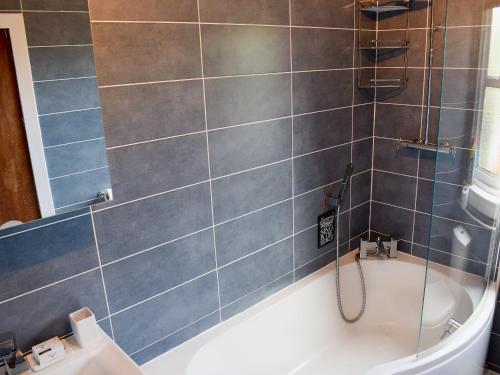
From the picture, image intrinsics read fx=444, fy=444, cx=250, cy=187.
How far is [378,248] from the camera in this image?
9.08ft

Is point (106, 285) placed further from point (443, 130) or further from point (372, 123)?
point (372, 123)

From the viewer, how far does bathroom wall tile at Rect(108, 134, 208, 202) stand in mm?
1591

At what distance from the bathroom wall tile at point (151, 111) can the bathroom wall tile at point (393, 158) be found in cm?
135

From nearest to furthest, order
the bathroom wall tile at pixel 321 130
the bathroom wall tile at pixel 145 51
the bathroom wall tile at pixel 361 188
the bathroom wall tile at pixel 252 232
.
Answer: the bathroom wall tile at pixel 145 51
the bathroom wall tile at pixel 252 232
the bathroom wall tile at pixel 321 130
the bathroom wall tile at pixel 361 188

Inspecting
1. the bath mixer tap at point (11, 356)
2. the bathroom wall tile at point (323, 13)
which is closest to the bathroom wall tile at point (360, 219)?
the bathroom wall tile at point (323, 13)

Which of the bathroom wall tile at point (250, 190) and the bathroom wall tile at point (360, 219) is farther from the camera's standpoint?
the bathroom wall tile at point (360, 219)

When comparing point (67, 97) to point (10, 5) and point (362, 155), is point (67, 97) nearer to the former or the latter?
point (10, 5)

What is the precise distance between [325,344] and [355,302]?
13.4 inches

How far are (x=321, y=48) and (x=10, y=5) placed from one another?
4.71ft

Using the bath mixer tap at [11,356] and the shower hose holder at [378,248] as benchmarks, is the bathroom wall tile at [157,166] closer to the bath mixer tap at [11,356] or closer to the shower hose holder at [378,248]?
the bath mixer tap at [11,356]

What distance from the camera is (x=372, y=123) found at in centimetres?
271

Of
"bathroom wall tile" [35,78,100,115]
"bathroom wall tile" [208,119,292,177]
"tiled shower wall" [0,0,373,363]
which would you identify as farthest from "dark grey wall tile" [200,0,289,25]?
"bathroom wall tile" [35,78,100,115]

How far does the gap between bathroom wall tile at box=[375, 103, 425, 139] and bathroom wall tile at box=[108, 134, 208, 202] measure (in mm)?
1312

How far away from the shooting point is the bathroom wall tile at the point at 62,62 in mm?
1329
